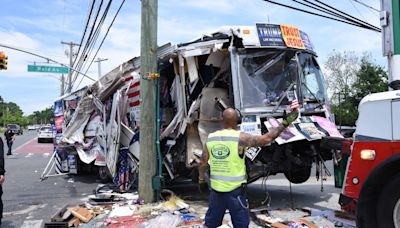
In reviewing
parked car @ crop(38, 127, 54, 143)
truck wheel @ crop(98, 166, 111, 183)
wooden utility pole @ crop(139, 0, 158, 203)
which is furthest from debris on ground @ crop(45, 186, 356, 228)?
parked car @ crop(38, 127, 54, 143)

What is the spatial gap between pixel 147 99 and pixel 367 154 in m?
4.25

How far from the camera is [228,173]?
4.55 metres

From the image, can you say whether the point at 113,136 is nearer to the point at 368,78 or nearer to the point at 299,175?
the point at 299,175

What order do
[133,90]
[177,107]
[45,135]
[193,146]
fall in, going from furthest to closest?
[45,135]
[133,90]
[177,107]
[193,146]

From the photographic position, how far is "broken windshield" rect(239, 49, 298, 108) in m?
7.41

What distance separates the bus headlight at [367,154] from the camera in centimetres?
432

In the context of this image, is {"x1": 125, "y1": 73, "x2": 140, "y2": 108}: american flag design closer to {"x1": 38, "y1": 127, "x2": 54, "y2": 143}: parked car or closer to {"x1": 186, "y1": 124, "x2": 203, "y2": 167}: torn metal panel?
{"x1": 186, "y1": 124, "x2": 203, "y2": 167}: torn metal panel

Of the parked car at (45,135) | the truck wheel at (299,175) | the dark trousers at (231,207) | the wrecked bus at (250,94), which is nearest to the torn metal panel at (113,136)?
the wrecked bus at (250,94)

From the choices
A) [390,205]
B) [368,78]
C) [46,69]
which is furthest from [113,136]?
[368,78]

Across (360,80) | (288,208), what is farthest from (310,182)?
(360,80)

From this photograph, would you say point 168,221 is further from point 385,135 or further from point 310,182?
point 310,182

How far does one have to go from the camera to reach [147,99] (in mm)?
7648

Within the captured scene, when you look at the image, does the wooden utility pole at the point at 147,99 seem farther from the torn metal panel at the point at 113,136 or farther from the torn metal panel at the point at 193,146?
the torn metal panel at the point at 113,136

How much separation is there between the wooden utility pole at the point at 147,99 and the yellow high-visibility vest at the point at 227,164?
3.14 m
